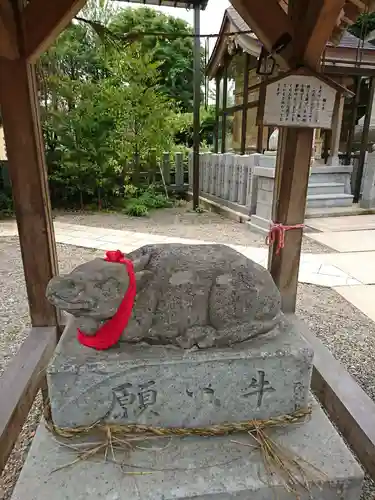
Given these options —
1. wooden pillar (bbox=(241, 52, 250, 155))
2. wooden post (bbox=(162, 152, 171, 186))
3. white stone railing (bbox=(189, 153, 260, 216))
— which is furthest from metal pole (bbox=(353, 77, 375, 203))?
wooden post (bbox=(162, 152, 171, 186))

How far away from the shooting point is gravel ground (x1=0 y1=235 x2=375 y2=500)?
1953 mm

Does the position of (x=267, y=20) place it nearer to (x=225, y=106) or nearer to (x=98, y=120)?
(x=98, y=120)

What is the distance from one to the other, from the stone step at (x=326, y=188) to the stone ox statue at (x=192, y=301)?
6.56 meters

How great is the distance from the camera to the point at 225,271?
1.52 meters

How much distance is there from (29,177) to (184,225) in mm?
4877

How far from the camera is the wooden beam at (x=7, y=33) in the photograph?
74.1 inches

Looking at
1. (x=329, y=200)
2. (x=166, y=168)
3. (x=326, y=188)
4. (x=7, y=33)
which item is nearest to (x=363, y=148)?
(x=326, y=188)

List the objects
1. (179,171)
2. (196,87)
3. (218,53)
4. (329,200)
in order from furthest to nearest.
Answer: (179,171) < (218,53) < (329,200) < (196,87)

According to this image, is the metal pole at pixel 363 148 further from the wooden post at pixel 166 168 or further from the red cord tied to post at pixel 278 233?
the red cord tied to post at pixel 278 233

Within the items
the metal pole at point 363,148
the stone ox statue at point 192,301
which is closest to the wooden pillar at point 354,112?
the metal pole at point 363,148

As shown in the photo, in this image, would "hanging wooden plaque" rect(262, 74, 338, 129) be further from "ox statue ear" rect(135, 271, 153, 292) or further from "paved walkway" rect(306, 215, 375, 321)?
"paved walkway" rect(306, 215, 375, 321)

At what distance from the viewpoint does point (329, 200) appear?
7672 millimetres

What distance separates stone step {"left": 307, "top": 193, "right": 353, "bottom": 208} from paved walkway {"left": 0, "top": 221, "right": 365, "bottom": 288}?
9.69 ft

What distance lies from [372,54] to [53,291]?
831 centimetres
